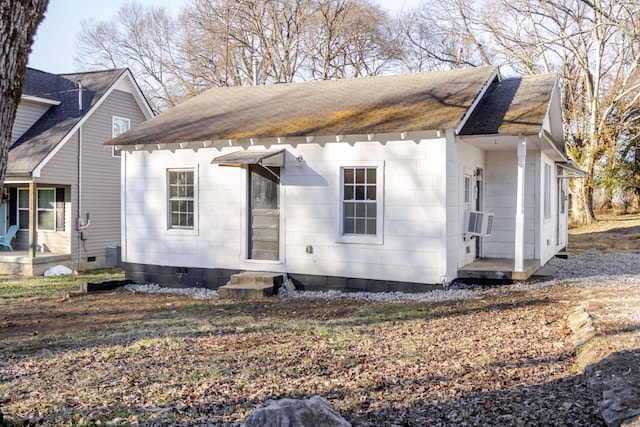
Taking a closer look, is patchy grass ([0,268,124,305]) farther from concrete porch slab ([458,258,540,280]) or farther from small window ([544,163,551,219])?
small window ([544,163,551,219])

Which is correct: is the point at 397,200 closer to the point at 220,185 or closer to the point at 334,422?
the point at 220,185

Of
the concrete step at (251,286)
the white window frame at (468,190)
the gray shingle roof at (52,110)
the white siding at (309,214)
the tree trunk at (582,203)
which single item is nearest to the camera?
the white siding at (309,214)

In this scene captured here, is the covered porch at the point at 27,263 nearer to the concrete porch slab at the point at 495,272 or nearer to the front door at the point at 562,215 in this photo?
the concrete porch slab at the point at 495,272

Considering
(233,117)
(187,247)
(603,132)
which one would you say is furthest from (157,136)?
(603,132)

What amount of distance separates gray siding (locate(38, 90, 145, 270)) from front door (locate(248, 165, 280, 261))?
8238 mm

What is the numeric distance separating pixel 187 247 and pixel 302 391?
7.99m

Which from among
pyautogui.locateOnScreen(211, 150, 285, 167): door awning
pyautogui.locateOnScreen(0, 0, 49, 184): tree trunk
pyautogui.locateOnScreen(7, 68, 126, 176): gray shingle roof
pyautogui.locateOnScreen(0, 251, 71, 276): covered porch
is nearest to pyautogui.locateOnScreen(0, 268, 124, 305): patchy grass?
pyautogui.locateOnScreen(0, 251, 71, 276): covered porch

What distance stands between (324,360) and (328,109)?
7231mm

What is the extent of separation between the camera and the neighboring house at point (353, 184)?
10641 mm

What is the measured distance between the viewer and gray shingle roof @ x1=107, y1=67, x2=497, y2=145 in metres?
10.9

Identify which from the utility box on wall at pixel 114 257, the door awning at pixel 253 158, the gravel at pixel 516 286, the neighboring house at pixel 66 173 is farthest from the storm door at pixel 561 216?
the neighboring house at pixel 66 173

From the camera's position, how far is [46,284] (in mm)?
14383

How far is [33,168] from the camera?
16297 millimetres

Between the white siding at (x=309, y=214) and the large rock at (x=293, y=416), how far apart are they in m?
6.84
